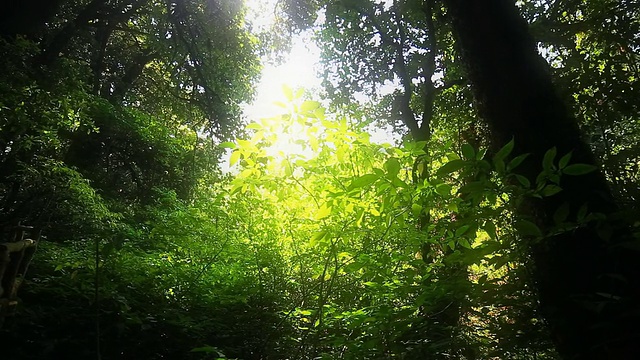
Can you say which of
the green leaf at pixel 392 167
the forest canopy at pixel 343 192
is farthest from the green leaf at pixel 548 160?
the green leaf at pixel 392 167

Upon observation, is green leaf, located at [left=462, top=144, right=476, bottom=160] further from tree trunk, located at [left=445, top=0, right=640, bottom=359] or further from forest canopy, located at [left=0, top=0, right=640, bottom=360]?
tree trunk, located at [left=445, top=0, right=640, bottom=359]

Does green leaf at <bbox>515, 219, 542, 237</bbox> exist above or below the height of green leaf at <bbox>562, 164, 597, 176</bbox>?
below

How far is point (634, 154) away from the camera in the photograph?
170 cm

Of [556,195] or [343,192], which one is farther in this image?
[343,192]

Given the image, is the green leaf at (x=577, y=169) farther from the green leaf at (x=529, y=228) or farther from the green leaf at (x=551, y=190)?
the green leaf at (x=529, y=228)

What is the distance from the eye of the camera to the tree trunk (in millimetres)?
1043

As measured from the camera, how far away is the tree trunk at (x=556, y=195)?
1043mm

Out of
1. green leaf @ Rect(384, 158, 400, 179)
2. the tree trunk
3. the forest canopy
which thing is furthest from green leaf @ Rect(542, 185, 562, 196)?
green leaf @ Rect(384, 158, 400, 179)

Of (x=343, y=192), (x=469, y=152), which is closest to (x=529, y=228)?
(x=469, y=152)

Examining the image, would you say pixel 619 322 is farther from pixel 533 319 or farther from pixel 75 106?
pixel 75 106

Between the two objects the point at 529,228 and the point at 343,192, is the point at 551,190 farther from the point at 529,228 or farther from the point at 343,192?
the point at 343,192

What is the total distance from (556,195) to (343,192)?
2.46 ft

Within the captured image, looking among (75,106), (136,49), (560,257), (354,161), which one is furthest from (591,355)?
(136,49)

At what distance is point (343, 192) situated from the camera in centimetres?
146
